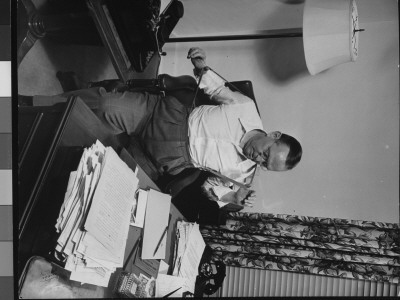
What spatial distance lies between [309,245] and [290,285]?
0.54 ft

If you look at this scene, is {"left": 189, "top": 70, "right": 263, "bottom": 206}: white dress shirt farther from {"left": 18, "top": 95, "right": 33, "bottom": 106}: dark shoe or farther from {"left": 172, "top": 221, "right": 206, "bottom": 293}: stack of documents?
{"left": 18, "top": 95, "right": 33, "bottom": 106}: dark shoe

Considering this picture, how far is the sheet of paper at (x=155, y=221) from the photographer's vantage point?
1585 mm

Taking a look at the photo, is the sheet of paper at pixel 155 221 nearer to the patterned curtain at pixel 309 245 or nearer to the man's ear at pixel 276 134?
the patterned curtain at pixel 309 245

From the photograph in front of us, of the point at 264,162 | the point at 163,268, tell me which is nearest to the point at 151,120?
the point at 264,162

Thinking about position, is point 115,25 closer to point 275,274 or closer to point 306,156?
point 306,156

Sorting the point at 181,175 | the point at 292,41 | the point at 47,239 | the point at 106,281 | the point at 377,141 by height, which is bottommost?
the point at 106,281

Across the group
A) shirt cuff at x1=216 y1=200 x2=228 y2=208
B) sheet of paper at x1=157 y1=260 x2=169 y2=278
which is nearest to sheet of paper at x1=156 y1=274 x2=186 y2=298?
sheet of paper at x1=157 y1=260 x2=169 y2=278

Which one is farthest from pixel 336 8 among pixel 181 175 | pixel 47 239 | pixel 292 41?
pixel 47 239

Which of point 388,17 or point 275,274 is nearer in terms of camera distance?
point 388,17

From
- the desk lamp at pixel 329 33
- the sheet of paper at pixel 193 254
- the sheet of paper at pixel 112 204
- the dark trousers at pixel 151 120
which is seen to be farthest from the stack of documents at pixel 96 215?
the desk lamp at pixel 329 33

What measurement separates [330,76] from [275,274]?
2.41ft

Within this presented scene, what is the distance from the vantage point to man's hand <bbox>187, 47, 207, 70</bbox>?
5.00 feet

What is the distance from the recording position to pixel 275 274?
157 cm

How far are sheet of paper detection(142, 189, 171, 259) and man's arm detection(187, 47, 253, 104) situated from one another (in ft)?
1.34
